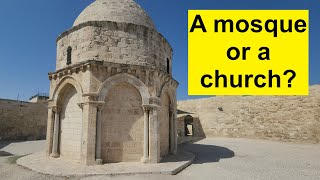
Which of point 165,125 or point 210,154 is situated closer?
point 165,125

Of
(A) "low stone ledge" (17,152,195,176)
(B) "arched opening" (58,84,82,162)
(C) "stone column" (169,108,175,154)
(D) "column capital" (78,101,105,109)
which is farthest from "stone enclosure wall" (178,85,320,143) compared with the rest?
(B) "arched opening" (58,84,82,162)

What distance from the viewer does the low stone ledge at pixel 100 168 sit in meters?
7.38

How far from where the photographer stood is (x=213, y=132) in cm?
2534

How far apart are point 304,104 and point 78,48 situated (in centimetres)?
1830

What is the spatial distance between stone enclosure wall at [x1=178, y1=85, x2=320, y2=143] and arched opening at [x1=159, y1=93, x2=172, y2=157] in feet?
43.8

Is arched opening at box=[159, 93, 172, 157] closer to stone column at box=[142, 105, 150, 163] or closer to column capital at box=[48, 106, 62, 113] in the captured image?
stone column at box=[142, 105, 150, 163]

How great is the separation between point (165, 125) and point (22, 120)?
1790cm

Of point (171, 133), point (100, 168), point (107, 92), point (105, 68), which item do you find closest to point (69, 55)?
point (105, 68)

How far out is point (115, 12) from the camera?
34.1ft

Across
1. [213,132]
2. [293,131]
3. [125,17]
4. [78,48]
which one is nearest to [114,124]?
[78,48]

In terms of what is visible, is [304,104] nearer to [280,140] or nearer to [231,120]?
[280,140]

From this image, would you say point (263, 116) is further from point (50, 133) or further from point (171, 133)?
point (50, 133)

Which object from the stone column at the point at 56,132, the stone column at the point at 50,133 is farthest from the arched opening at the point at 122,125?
the stone column at the point at 50,133

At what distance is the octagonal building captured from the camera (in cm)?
876
